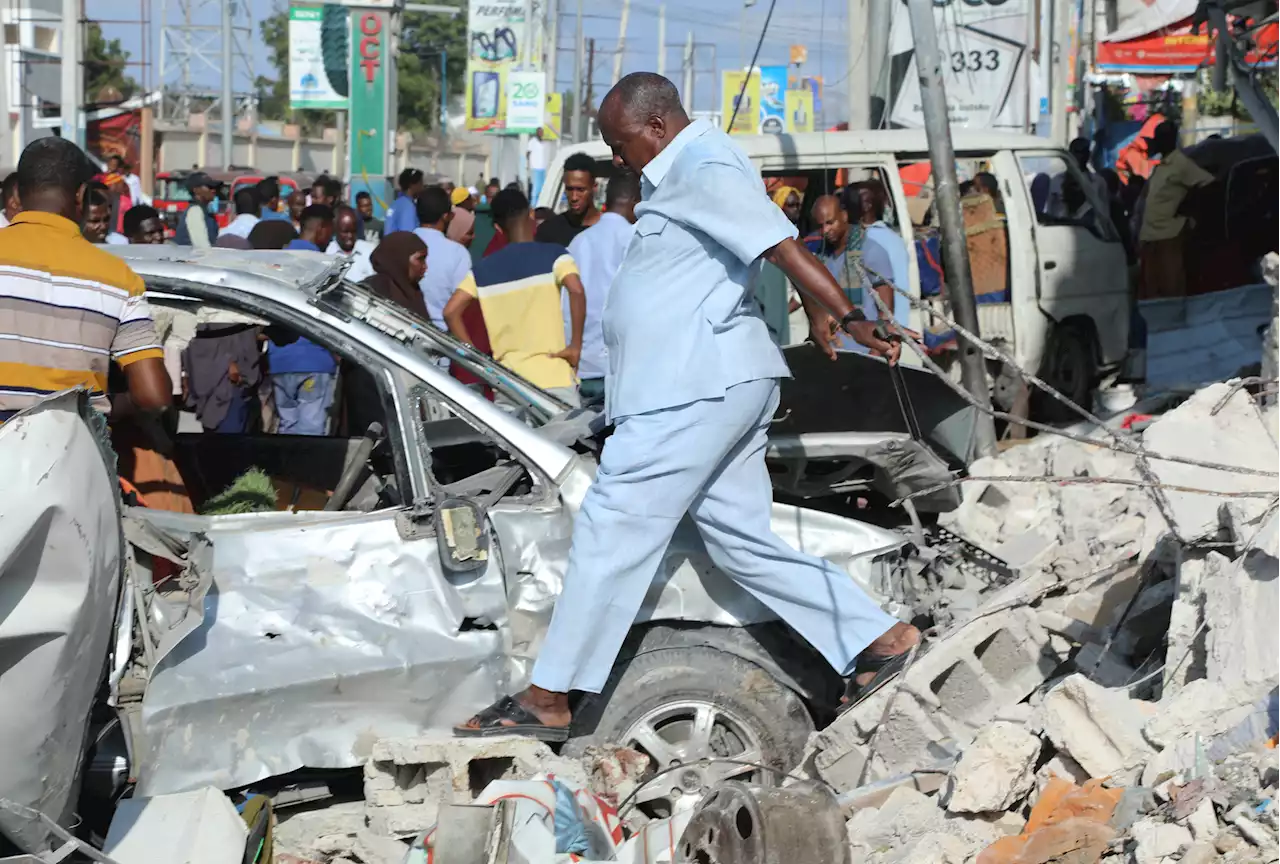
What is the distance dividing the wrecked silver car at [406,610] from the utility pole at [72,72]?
26.8 metres

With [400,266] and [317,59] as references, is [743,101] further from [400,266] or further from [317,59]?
[400,266]

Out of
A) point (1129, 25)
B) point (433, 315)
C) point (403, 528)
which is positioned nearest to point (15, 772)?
point (403, 528)

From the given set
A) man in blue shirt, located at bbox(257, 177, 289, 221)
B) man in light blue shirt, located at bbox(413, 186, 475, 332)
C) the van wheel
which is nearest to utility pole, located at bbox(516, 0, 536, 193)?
man in blue shirt, located at bbox(257, 177, 289, 221)

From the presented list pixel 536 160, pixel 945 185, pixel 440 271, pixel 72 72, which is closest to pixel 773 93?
pixel 536 160

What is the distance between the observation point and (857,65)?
41.0ft

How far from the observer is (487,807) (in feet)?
11.0

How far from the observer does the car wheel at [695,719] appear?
3.99 meters

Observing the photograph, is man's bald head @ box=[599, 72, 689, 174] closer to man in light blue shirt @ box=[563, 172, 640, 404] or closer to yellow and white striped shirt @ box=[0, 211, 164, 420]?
yellow and white striped shirt @ box=[0, 211, 164, 420]

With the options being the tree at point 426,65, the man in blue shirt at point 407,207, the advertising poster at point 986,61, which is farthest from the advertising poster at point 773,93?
the tree at point 426,65

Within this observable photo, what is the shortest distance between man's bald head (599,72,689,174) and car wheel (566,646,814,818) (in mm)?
1406

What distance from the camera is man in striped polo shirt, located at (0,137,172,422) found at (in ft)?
12.4

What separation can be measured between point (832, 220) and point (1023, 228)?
2.11 m

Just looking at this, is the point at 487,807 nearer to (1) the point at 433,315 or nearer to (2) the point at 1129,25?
(1) the point at 433,315

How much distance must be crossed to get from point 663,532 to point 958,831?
3.62ft
